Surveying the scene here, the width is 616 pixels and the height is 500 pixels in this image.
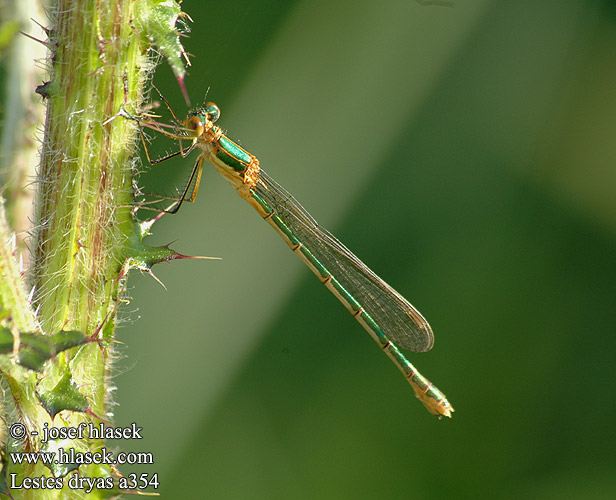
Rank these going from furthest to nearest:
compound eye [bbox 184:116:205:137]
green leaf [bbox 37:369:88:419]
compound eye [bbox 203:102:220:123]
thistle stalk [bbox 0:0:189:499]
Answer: compound eye [bbox 203:102:220:123] → compound eye [bbox 184:116:205:137] → thistle stalk [bbox 0:0:189:499] → green leaf [bbox 37:369:88:419]

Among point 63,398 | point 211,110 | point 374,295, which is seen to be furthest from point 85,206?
point 374,295

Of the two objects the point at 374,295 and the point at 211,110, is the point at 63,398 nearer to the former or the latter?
the point at 211,110

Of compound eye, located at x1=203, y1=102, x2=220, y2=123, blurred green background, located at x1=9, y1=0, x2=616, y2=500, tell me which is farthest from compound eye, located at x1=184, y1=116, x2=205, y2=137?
blurred green background, located at x1=9, y1=0, x2=616, y2=500

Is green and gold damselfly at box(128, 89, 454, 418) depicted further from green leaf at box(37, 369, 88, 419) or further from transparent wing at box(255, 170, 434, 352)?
green leaf at box(37, 369, 88, 419)

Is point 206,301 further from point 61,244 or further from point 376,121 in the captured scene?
point 61,244

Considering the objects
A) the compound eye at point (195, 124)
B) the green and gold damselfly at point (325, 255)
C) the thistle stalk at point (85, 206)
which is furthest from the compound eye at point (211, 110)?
the thistle stalk at point (85, 206)

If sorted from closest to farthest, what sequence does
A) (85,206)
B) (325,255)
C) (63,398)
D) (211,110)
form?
1. (63,398)
2. (85,206)
3. (211,110)
4. (325,255)
